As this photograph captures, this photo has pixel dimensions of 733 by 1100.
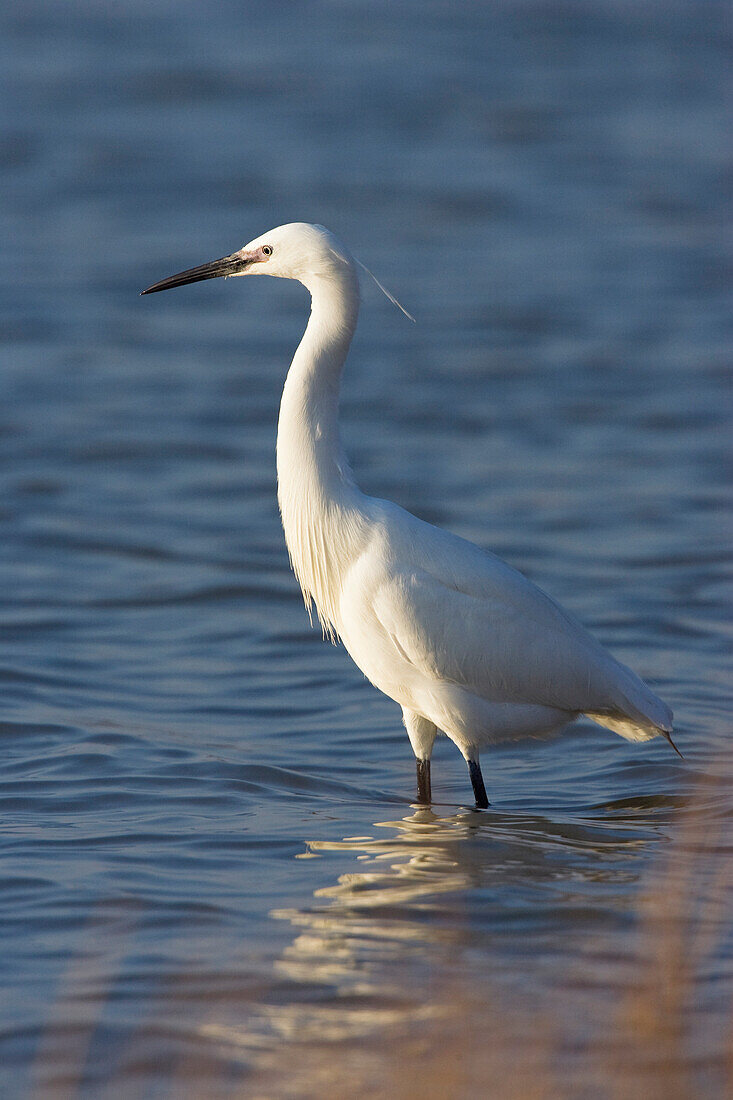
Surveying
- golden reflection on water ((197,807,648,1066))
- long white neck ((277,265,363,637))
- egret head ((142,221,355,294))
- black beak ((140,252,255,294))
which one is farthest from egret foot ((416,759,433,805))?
black beak ((140,252,255,294))

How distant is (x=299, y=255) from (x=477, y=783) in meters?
2.15

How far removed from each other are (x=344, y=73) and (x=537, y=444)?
1113cm

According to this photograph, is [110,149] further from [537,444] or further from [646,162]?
[537,444]

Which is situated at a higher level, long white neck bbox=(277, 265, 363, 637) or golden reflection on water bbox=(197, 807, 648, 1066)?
long white neck bbox=(277, 265, 363, 637)

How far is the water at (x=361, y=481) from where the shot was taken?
4.32 metres

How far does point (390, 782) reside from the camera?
636cm

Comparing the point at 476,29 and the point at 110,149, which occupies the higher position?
the point at 476,29

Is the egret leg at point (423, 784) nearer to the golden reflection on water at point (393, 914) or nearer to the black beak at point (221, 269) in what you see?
the golden reflection on water at point (393, 914)

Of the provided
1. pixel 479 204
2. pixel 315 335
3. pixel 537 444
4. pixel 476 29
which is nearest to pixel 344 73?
pixel 476 29

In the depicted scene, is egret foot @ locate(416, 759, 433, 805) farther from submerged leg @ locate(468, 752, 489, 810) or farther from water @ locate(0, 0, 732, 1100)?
submerged leg @ locate(468, 752, 489, 810)

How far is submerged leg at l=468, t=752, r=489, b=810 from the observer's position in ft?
19.1

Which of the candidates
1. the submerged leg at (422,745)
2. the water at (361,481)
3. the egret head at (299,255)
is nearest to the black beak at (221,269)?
the egret head at (299,255)

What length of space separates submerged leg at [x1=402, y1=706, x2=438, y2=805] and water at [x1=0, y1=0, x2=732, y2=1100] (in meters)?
0.08

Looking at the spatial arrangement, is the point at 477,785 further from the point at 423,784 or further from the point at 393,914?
the point at 393,914
